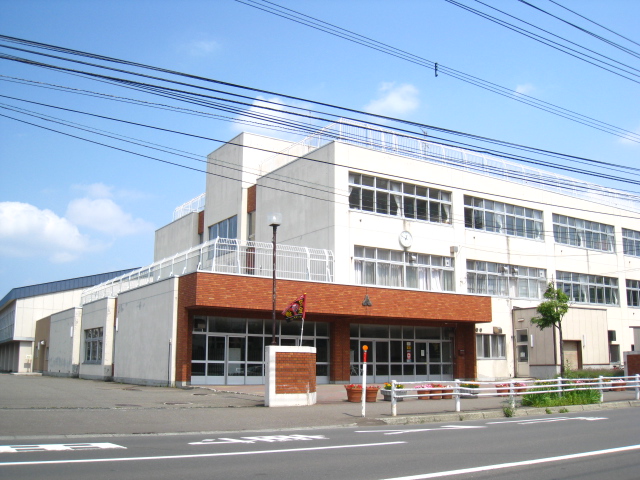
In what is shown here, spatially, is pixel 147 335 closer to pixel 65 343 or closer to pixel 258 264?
pixel 258 264

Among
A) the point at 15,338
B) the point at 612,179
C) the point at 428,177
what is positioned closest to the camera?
the point at 612,179

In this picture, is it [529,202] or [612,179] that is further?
[529,202]

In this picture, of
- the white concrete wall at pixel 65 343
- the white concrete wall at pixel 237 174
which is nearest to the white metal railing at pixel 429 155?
the white concrete wall at pixel 237 174

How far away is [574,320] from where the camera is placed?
36656mm

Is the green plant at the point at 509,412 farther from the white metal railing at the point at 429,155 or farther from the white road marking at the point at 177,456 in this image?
the white metal railing at the point at 429,155

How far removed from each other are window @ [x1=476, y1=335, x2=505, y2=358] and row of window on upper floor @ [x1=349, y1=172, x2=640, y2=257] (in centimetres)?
604

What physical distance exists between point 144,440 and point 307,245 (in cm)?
2076

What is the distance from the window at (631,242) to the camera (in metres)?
45.7

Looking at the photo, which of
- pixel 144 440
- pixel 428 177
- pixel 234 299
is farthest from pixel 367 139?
pixel 144 440

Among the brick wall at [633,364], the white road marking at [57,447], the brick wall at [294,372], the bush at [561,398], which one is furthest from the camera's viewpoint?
the brick wall at [633,364]

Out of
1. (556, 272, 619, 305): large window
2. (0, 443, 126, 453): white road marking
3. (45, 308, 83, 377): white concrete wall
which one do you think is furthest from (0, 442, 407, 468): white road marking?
(556, 272, 619, 305): large window

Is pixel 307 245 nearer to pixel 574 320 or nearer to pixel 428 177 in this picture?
pixel 428 177

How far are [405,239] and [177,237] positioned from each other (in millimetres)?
19556

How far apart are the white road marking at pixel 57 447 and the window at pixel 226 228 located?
→ 26885mm
